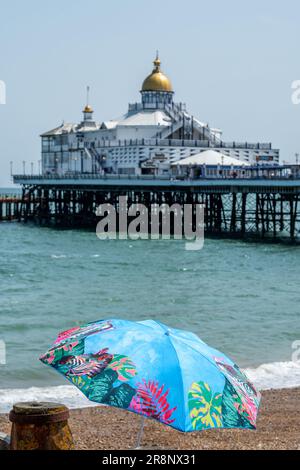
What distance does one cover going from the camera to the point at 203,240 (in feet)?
173

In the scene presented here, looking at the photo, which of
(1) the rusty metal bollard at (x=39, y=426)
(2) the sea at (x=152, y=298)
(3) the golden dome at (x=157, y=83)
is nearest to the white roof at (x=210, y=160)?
(2) the sea at (x=152, y=298)

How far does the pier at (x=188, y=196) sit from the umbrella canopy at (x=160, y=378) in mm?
40231

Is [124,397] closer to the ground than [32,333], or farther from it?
farther from it

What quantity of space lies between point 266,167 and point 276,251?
12203 millimetres

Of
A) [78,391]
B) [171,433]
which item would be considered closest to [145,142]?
[78,391]

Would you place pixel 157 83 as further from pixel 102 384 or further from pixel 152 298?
pixel 102 384

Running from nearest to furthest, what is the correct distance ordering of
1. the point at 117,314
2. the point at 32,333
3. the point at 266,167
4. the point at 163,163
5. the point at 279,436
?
the point at 279,436, the point at 32,333, the point at 117,314, the point at 266,167, the point at 163,163

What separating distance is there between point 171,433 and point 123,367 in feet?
14.3

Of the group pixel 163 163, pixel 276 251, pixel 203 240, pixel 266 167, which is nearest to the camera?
pixel 276 251

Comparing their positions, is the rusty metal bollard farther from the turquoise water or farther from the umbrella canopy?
the turquoise water

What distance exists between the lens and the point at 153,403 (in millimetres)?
8453

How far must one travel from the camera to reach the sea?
18422 mm

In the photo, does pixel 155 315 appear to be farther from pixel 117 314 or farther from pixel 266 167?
pixel 266 167
